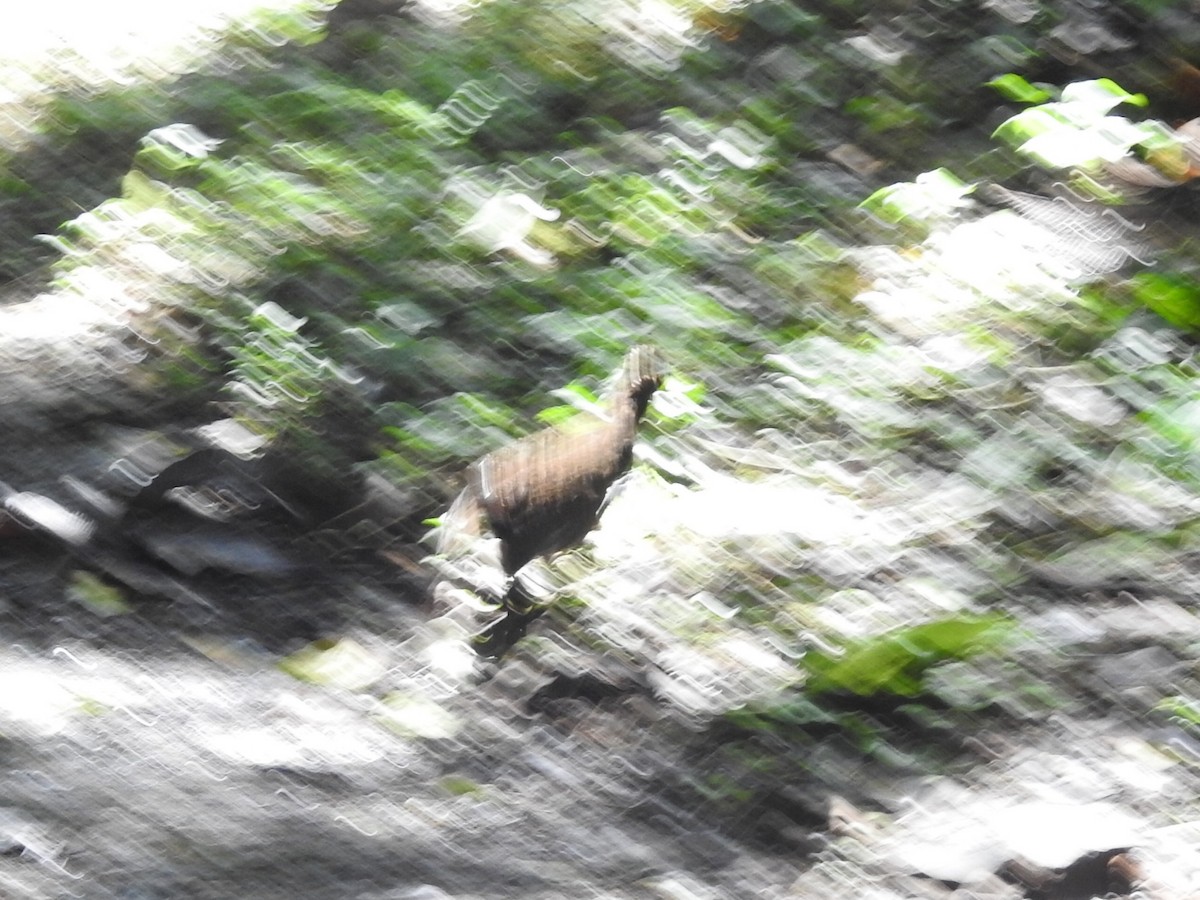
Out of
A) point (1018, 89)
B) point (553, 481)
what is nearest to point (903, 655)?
point (553, 481)

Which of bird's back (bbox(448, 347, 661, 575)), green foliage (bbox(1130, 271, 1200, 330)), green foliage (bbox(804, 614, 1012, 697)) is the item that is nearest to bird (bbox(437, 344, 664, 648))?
bird's back (bbox(448, 347, 661, 575))

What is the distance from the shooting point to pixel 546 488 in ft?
8.41

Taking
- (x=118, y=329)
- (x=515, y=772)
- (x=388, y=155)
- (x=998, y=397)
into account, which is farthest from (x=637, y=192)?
(x=515, y=772)

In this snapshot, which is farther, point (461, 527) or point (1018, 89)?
point (1018, 89)

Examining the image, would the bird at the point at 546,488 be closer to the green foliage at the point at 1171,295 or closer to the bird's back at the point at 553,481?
the bird's back at the point at 553,481

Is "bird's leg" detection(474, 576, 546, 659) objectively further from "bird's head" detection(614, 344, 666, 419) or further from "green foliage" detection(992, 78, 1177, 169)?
"green foliage" detection(992, 78, 1177, 169)

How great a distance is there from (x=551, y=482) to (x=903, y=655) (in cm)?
71

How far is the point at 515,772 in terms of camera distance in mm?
2326

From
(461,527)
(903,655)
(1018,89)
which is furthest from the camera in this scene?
(1018,89)

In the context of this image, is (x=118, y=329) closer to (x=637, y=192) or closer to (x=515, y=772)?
(x=637, y=192)

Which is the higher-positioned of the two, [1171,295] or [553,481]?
[1171,295]

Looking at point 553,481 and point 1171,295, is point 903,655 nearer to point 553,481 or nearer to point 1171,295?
point 553,481

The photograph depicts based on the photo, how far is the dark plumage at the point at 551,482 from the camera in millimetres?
2564

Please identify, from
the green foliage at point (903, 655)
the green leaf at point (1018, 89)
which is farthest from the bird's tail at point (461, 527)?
the green leaf at point (1018, 89)
